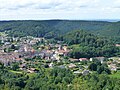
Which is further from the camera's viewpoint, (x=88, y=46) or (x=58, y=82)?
(x=88, y=46)

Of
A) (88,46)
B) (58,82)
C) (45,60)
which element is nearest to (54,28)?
(88,46)

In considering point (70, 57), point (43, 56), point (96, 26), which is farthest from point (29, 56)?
point (96, 26)

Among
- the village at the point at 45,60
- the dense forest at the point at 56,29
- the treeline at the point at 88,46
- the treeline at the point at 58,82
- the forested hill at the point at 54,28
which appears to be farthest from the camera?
the forested hill at the point at 54,28

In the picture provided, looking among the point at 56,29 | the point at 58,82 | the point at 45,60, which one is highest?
the point at 58,82

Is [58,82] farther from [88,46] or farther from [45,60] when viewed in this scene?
[88,46]

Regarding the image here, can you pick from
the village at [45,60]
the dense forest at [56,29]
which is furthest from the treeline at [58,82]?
the dense forest at [56,29]

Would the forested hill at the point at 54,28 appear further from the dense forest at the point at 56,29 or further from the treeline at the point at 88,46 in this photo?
the treeline at the point at 88,46

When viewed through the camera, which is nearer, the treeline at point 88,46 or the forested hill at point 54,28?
the treeline at point 88,46

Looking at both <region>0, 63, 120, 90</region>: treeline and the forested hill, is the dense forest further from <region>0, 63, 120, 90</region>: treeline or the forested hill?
<region>0, 63, 120, 90</region>: treeline
